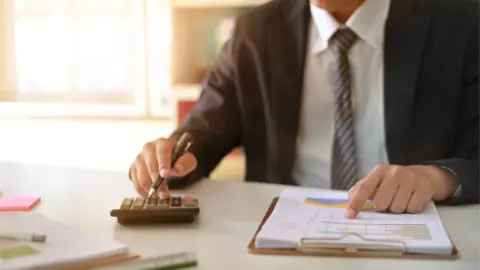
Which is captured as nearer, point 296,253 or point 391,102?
point 296,253

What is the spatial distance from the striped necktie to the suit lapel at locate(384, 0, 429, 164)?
0.21 ft

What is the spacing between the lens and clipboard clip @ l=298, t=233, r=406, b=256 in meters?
0.65

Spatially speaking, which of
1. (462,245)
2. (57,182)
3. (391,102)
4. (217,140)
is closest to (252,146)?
(217,140)

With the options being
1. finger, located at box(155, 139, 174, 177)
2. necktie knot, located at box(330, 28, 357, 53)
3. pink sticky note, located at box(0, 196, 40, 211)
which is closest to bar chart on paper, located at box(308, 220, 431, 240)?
finger, located at box(155, 139, 174, 177)

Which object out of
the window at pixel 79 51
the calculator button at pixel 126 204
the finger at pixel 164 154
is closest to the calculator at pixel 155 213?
the calculator button at pixel 126 204

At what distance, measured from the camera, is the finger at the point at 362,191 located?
0.77m

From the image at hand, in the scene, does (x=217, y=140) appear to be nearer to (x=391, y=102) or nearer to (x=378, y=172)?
(x=391, y=102)

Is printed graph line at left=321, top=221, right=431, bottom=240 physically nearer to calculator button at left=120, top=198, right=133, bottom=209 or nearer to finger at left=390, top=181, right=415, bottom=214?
finger at left=390, top=181, right=415, bottom=214

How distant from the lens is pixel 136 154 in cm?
98

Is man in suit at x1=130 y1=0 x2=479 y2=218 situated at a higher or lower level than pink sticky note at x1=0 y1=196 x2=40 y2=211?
higher

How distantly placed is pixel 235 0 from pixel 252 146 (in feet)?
3.07

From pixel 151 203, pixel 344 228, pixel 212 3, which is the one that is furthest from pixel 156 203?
pixel 212 3

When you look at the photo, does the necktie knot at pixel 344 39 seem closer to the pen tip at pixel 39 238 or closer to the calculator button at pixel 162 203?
the calculator button at pixel 162 203

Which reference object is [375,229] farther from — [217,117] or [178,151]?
[217,117]
